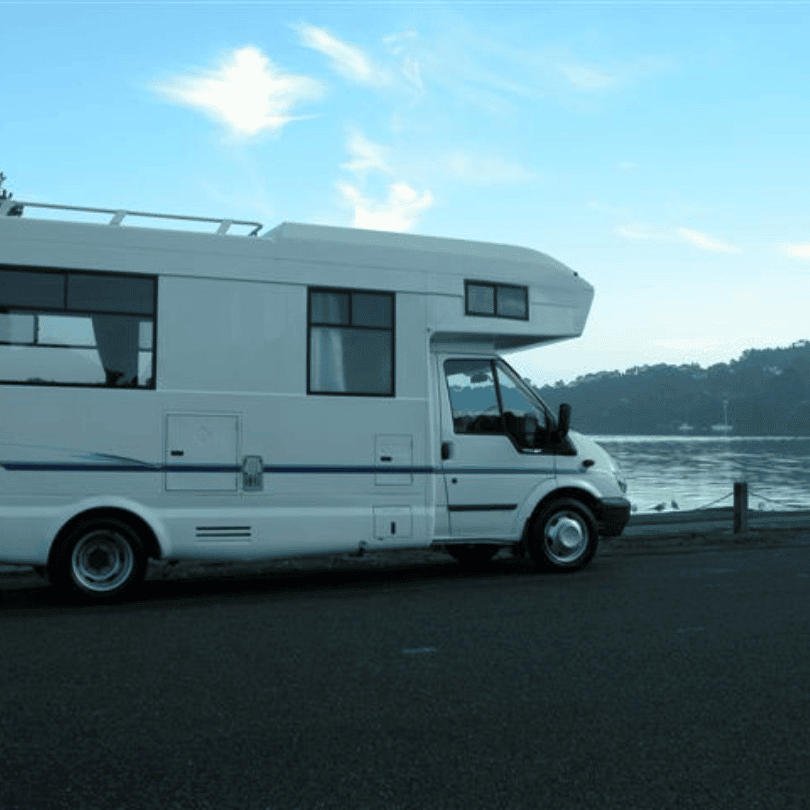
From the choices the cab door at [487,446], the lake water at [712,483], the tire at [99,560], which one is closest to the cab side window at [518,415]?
the cab door at [487,446]

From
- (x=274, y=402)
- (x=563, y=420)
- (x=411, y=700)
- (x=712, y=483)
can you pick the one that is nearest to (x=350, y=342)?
(x=274, y=402)

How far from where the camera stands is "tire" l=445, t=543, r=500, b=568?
437 inches

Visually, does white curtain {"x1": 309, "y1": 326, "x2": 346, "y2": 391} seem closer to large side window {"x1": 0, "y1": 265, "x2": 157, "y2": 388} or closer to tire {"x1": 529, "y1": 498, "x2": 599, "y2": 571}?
large side window {"x1": 0, "y1": 265, "x2": 157, "y2": 388}

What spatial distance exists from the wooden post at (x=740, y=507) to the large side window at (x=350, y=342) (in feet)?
24.3

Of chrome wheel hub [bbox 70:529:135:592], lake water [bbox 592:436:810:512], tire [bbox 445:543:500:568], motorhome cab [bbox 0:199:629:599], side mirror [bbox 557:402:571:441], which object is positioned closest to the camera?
motorhome cab [bbox 0:199:629:599]

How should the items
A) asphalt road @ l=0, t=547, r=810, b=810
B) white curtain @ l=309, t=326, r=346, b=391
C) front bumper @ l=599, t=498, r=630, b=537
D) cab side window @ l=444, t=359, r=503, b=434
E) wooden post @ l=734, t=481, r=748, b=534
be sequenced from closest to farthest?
1. asphalt road @ l=0, t=547, r=810, b=810
2. white curtain @ l=309, t=326, r=346, b=391
3. cab side window @ l=444, t=359, r=503, b=434
4. front bumper @ l=599, t=498, r=630, b=537
5. wooden post @ l=734, t=481, r=748, b=534

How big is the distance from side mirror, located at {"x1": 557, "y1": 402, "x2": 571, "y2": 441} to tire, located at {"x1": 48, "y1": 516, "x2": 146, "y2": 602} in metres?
4.14

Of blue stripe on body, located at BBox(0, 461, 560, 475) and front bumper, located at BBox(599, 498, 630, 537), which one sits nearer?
blue stripe on body, located at BBox(0, 461, 560, 475)

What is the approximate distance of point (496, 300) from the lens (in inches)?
395

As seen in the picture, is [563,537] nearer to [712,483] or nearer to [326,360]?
[326,360]

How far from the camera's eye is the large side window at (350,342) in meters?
9.29

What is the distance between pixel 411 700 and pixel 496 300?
5459 mm

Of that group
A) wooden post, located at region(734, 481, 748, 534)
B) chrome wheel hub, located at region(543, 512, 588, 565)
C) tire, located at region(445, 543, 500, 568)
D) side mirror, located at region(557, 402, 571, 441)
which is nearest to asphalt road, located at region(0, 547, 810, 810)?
chrome wheel hub, located at region(543, 512, 588, 565)

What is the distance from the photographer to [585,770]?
4.12m
